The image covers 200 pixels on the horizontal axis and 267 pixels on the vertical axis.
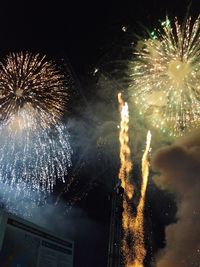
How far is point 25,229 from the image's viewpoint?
13.3 m

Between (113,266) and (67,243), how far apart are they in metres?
3.13

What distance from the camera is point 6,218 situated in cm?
1241

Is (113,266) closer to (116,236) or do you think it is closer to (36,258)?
(116,236)

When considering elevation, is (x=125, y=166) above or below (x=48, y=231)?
above

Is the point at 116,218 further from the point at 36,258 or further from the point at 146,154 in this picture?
the point at 146,154

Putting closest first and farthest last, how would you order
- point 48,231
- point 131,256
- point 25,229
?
point 25,229
point 48,231
point 131,256

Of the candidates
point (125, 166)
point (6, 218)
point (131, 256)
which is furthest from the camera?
point (131, 256)

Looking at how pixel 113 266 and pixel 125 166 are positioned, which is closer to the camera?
pixel 113 266

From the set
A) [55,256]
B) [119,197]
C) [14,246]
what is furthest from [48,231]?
[119,197]

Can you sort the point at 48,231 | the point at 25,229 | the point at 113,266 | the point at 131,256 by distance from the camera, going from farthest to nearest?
the point at 131,256 < the point at 113,266 < the point at 48,231 < the point at 25,229

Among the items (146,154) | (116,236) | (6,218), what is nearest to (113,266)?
(116,236)

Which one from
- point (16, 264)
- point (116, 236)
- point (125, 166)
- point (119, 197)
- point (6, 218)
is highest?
point (125, 166)

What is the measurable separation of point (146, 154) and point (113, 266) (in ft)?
38.2

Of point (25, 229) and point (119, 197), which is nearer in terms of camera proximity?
point (25, 229)
